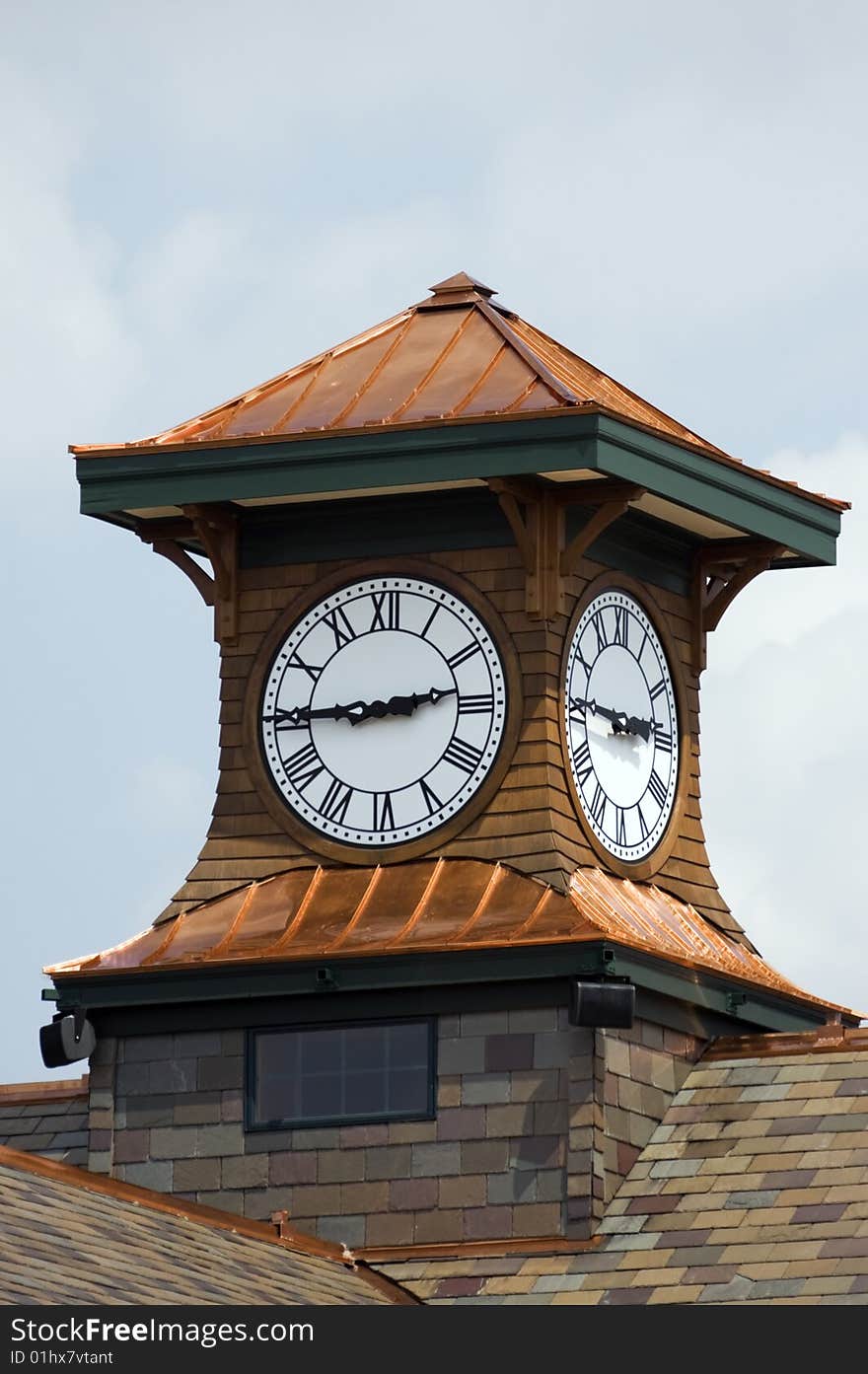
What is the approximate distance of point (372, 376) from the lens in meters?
29.9

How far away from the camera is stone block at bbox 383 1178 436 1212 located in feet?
90.8

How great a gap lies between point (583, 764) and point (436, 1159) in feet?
10.6

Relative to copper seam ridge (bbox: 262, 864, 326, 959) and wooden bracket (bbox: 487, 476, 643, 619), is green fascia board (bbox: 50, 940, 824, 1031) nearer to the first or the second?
copper seam ridge (bbox: 262, 864, 326, 959)

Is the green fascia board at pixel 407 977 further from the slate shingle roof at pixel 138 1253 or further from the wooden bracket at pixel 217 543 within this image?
the wooden bracket at pixel 217 543

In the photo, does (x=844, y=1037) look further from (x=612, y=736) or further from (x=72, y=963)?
(x=72, y=963)

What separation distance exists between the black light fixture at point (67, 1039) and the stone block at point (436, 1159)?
263cm

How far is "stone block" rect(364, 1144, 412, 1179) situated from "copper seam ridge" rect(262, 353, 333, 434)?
530 centimetres

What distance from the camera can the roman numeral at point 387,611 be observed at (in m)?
29.2

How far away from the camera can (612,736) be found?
2966 cm

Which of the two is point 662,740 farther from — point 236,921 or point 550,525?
point 236,921

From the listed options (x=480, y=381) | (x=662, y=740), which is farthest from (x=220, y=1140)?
(x=480, y=381)

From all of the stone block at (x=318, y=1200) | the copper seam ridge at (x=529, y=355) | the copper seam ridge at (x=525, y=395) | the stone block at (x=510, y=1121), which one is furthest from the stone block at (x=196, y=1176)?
the copper seam ridge at (x=529, y=355)

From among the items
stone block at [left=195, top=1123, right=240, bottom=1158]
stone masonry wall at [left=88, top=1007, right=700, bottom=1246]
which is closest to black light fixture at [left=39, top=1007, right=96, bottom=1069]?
stone masonry wall at [left=88, top=1007, right=700, bottom=1246]
